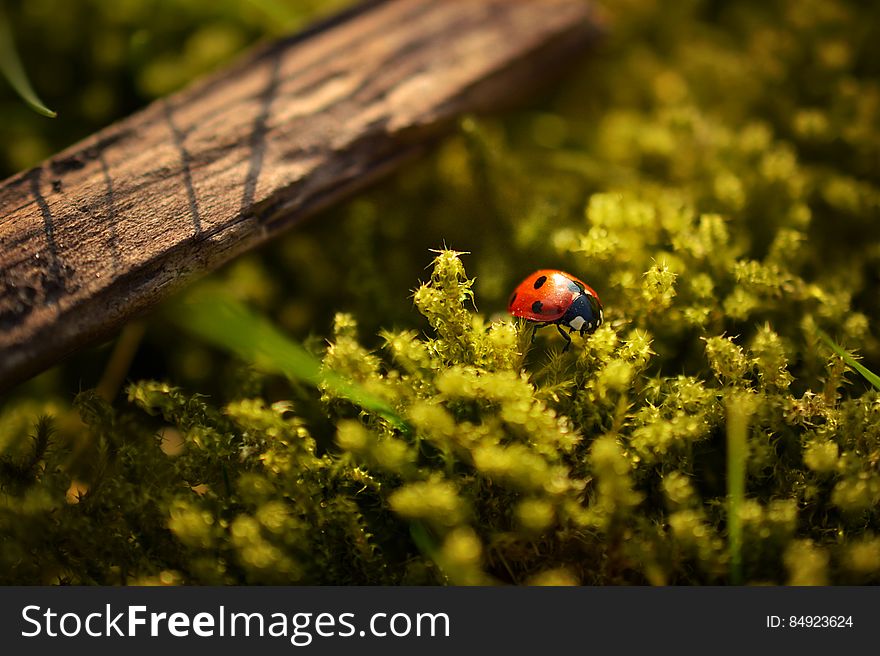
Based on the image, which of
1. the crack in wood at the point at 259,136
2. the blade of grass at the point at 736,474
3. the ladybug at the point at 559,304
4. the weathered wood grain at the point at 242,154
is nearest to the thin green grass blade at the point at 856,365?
the blade of grass at the point at 736,474

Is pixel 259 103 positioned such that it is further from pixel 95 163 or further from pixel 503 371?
pixel 503 371

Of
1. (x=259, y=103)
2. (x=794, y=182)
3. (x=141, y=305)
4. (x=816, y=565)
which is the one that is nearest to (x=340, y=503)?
(x=141, y=305)

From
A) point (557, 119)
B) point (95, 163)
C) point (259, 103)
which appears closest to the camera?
point (95, 163)

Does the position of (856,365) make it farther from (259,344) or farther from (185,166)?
(185,166)

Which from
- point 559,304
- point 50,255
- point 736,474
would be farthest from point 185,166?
point 736,474

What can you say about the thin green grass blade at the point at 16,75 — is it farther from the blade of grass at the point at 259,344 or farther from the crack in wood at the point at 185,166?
the blade of grass at the point at 259,344

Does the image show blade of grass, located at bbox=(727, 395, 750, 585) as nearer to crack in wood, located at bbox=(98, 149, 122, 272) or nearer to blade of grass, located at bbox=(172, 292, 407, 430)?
blade of grass, located at bbox=(172, 292, 407, 430)

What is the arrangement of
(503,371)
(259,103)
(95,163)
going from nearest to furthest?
(503,371) < (95,163) < (259,103)

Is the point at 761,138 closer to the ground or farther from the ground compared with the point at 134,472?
farther from the ground
